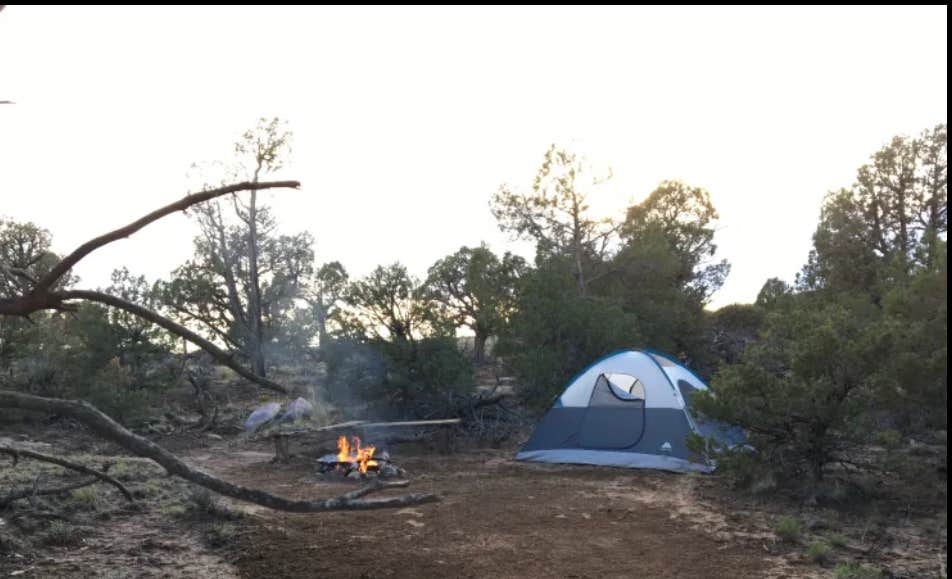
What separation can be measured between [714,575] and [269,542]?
3603mm

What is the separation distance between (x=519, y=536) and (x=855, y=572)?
2675 millimetres

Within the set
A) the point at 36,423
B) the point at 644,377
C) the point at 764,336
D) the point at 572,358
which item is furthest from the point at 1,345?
the point at 764,336

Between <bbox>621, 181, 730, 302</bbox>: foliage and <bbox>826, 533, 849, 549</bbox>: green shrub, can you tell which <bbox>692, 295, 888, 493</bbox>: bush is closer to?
<bbox>826, 533, 849, 549</bbox>: green shrub

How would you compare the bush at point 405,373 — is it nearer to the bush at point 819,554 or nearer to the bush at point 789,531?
the bush at point 789,531

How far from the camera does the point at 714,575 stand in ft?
17.2

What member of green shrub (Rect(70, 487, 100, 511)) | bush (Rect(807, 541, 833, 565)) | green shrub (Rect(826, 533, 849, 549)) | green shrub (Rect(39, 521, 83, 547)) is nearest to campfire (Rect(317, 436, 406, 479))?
green shrub (Rect(70, 487, 100, 511))

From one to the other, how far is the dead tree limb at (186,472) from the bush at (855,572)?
12.8ft

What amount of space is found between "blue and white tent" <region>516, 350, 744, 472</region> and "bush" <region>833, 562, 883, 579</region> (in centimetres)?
499

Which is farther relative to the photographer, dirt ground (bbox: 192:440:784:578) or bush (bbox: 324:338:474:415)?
bush (bbox: 324:338:474:415)

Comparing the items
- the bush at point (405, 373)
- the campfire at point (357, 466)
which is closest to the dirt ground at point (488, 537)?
the campfire at point (357, 466)

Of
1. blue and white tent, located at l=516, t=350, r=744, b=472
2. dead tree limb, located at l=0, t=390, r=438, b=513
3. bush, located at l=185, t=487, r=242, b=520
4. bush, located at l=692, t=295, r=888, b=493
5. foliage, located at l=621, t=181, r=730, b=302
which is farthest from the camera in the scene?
foliage, located at l=621, t=181, r=730, b=302

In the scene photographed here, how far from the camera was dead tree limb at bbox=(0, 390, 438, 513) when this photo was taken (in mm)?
2471

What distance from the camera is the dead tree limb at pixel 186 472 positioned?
8.11 feet

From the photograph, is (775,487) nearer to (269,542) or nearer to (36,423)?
(269,542)
